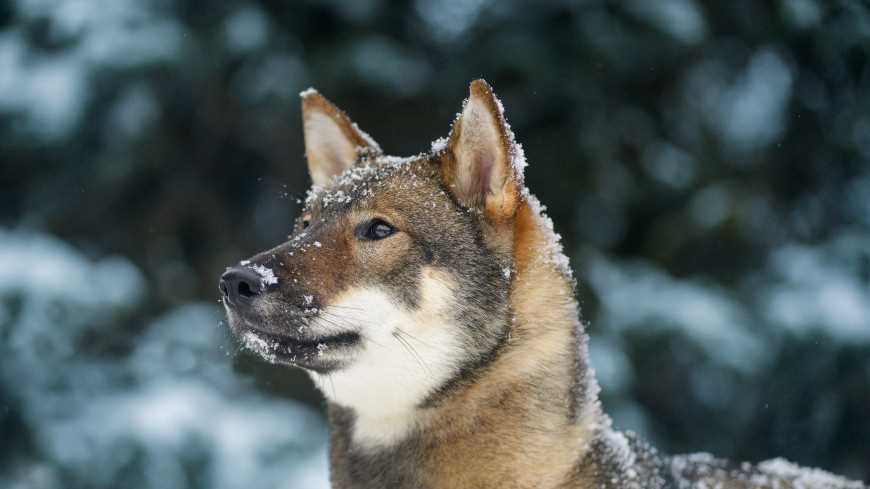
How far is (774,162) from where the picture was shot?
5.16 meters

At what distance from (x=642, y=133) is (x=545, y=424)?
296cm

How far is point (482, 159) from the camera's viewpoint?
8.21ft

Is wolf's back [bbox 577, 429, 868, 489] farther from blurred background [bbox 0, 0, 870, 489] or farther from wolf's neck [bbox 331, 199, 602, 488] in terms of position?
blurred background [bbox 0, 0, 870, 489]

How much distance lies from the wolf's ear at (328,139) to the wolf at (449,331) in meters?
0.45

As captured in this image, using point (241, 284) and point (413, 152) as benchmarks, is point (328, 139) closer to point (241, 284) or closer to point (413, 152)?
point (241, 284)

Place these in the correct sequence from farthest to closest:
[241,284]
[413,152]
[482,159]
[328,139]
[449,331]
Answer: [413,152]
[328,139]
[482,159]
[449,331]
[241,284]

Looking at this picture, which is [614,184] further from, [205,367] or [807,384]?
[205,367]

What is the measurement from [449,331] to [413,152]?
287 cm

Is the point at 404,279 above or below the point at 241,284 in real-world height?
above

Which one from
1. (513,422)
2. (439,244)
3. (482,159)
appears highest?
(482,159)

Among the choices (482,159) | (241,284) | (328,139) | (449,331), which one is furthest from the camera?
(328,139)

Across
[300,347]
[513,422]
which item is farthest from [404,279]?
[513,422]

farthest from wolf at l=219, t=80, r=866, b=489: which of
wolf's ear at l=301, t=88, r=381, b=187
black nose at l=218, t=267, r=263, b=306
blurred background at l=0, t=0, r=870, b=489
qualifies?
blurred background at l=0, t=0, r=870, b=489

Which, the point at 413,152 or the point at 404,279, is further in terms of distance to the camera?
the point at 413,152
